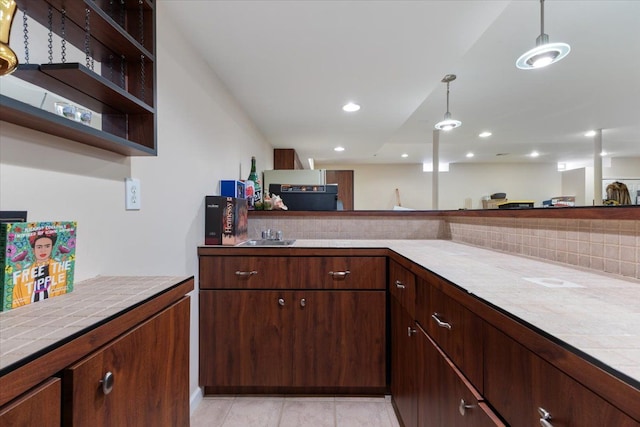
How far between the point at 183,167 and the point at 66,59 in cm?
72

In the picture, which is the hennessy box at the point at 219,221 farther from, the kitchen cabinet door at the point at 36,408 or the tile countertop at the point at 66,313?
the kitchen cabinet door at the point at 36,408

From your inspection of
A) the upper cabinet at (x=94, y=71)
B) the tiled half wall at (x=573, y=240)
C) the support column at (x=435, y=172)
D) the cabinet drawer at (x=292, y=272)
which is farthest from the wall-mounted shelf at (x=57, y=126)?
the support column at (x=435, y=172)

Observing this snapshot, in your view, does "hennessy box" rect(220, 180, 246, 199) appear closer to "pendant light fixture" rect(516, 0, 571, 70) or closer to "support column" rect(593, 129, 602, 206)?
"pendant light fixture" rect(516, 0, 571, 70)

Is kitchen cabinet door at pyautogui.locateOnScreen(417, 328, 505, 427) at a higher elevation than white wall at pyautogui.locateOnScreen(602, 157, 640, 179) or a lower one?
lower

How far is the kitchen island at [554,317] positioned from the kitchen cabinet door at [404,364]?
0.13 m

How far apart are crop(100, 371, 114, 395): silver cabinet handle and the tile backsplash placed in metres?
1.45

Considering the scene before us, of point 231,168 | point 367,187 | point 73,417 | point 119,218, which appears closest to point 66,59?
point 119,218

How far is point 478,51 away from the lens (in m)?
2.28

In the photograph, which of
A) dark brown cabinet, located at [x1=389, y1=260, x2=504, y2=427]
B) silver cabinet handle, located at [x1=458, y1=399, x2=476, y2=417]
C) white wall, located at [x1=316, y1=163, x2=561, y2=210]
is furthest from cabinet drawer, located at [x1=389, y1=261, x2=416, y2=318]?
white wall, located at [x1=316, y1=163, x2=561, y2=210]

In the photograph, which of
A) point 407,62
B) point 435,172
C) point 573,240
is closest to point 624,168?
point 435,172

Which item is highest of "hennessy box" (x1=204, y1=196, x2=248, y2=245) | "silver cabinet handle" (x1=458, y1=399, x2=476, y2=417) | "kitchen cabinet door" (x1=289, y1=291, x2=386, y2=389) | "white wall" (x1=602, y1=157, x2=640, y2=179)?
"white wall" (x1=602, y1=157, x2=640, y2=179)

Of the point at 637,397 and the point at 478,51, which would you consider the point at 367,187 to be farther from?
the point at 637,397

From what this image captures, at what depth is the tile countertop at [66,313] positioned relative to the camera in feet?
1.57

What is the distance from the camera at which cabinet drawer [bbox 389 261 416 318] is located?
4.14 ft
